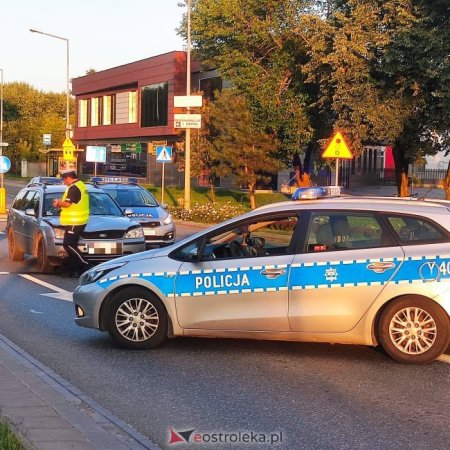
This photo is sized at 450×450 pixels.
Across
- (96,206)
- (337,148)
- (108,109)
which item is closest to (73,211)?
(96,206)

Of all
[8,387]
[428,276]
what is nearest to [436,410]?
[428,276]

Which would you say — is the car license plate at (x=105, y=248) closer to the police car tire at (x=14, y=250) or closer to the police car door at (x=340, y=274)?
the police car tire at (x=14, y=250)

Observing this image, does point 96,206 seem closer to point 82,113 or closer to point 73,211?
point 73,211

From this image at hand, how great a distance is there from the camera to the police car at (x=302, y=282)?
648cm

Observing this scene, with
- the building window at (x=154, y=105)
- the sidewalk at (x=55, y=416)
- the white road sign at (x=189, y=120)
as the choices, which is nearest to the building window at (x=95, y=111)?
the building window at (x=154, y=105)

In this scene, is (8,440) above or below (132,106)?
below

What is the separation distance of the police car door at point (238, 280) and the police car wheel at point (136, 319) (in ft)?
0.94

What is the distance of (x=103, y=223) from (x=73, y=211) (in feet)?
3.65

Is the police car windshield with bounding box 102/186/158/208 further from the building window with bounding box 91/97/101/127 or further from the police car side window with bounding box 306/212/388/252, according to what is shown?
the building window with bounding box 91/97/101/127

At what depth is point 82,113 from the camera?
69.1 metres

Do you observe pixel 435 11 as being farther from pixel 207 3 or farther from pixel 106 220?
pixel 106 220

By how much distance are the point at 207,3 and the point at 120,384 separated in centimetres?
2569

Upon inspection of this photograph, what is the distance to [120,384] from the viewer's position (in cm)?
606

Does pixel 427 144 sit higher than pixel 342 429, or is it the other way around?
pixel 427 144
